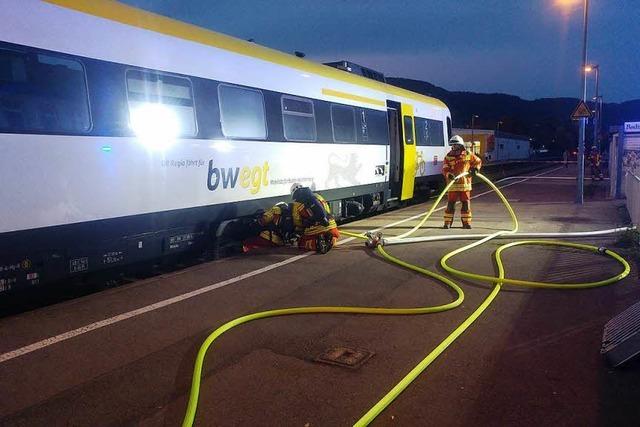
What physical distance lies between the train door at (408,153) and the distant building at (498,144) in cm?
3563

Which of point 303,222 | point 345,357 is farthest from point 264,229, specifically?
point 345,357

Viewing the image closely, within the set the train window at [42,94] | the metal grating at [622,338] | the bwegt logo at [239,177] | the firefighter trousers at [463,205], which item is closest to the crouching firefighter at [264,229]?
the bwegt logo at [239,177]

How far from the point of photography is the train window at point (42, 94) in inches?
202

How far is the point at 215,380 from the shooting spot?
13.1 ft

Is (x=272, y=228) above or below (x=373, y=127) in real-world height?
below

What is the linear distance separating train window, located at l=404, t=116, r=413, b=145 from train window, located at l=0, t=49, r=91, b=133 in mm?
10256

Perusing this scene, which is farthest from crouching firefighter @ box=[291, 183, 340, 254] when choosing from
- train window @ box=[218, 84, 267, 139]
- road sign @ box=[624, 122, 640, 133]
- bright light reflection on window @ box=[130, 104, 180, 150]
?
road sign @ box=[624, 122, 640, 133]

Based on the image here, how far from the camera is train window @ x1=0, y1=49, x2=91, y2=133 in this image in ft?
16.8

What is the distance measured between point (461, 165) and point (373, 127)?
2.77m

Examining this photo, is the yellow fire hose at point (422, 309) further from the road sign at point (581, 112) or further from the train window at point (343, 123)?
the road sign at point (581, 112)

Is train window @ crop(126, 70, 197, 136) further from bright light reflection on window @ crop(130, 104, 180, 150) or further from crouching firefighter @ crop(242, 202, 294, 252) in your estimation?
crouching firefighter @ crop(242, 202, 294, 252)

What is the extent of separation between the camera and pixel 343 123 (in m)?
11.4

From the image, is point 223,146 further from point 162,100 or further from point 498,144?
point 498,144

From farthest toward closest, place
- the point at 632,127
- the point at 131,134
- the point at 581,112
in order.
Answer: the point at 632,127 < the point at 581,112 < the point at 131,134
